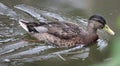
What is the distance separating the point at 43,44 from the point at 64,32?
0.53 m

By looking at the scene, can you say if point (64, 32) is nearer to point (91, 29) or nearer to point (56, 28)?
point (56, 28)

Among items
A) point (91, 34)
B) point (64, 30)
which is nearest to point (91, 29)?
point (91, 34)

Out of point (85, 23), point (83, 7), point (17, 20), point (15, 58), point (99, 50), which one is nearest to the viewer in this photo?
point (15, 58)

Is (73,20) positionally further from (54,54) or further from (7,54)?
(7,54)

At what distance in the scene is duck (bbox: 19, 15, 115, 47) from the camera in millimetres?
6926

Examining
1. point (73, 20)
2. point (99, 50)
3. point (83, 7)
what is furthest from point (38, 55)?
point (83, 7)

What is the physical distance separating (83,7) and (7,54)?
3.58 meters

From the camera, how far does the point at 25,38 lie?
23.2ft

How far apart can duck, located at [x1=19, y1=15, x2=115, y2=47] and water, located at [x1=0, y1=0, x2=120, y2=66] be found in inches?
5.9

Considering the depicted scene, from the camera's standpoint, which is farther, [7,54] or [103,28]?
[103,28]

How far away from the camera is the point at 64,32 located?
6938 millimetres

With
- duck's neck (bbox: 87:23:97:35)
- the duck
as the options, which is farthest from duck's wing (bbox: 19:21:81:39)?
duck's neck (bbox: 87:23:97:35)

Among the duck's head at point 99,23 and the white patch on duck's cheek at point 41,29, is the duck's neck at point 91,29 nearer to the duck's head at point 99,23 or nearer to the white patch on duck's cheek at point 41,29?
the duck's head at point 99,23

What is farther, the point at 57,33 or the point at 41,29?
the point at 41,29
